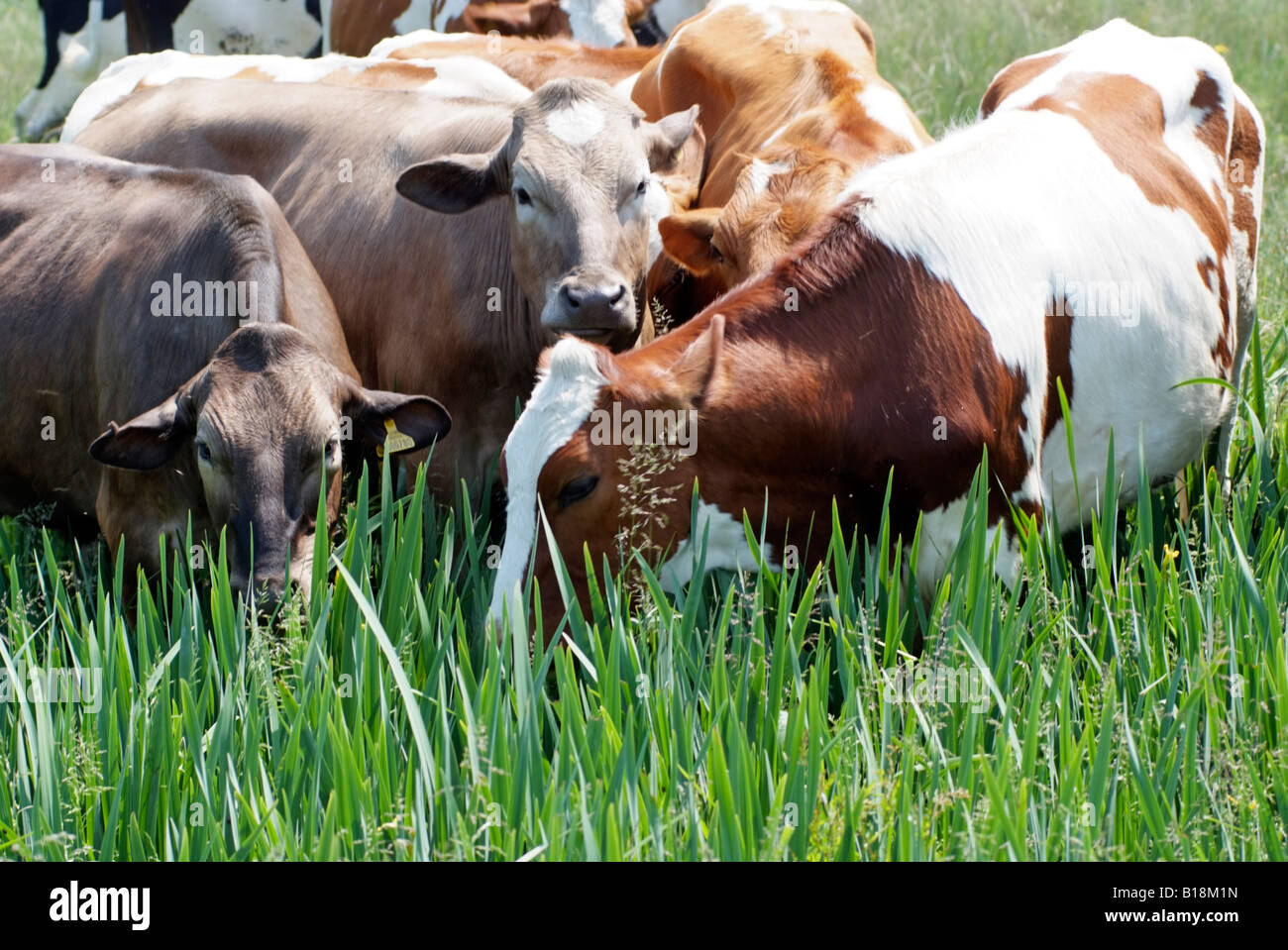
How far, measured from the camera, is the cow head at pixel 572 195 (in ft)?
14.4

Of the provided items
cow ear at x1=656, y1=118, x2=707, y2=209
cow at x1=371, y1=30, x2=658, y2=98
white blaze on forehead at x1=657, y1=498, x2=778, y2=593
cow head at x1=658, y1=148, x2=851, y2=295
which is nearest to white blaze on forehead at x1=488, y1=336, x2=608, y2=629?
white blaze on forehead at x1=657, y1=498, x2=778, y2=593

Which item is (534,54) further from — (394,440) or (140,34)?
(140,34)

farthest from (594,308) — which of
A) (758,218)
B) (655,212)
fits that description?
(655,212)

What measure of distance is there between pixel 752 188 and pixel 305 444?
1573mm

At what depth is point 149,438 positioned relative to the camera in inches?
158

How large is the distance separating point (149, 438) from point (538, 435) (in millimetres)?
1196

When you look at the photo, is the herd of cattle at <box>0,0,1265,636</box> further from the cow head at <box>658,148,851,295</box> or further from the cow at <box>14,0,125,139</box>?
the cow at <box>14,0,125,139</box>

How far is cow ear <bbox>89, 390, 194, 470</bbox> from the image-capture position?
3969 millimetres

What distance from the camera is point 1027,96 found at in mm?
4566

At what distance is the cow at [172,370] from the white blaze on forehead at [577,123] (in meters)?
0.89

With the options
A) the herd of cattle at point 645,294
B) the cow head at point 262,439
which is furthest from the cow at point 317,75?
the cow head at point 262,439

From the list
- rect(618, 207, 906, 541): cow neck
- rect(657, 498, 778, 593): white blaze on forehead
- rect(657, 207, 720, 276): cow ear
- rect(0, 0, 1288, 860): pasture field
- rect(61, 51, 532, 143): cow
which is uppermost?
rect(61, 51, 532, 143): cow

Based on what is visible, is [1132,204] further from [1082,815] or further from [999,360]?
[1082,815]

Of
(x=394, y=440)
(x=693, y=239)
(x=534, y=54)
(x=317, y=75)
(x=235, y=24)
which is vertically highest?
(x=235, y=24)
